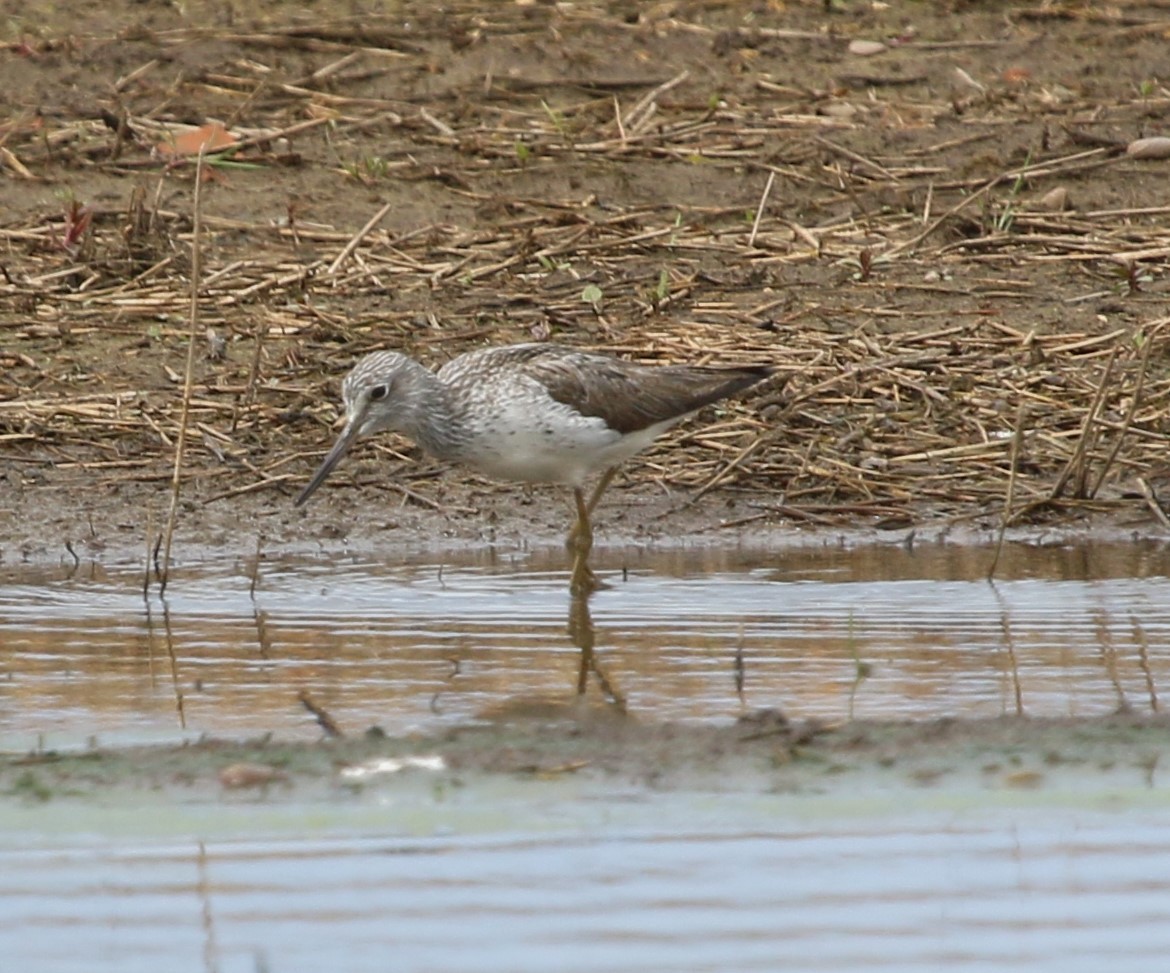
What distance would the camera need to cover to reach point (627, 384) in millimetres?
9438

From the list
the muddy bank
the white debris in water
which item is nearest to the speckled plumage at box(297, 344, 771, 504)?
the muddy bank

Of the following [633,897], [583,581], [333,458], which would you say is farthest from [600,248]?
[633,897]

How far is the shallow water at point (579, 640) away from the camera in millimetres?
6840

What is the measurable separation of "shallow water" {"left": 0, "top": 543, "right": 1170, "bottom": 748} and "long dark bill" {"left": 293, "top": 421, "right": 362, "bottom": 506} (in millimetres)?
339

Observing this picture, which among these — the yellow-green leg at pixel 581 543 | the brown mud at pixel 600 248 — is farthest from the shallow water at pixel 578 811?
the brown mud at pixel 600 248

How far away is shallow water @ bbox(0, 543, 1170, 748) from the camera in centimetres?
684

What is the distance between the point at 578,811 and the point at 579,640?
6.47 ft

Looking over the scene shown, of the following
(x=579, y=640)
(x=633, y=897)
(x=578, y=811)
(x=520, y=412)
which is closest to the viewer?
(x=633, y=897)

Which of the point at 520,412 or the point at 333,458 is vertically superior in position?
the point at 520,412

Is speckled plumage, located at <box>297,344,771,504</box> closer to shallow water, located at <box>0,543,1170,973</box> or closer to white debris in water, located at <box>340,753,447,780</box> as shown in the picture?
shallow water, located at <box>0,543,1170,973</box>

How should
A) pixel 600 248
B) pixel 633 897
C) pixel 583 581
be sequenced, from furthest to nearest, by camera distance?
pixel 600 248 < pixel 583 581 < pixel 633 897

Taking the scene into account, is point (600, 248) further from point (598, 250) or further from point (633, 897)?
point (633, 897)

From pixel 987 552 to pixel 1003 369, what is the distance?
5.75 ft

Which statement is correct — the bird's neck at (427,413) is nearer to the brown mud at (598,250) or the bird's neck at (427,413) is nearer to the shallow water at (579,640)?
the shallow water at (579,640)
